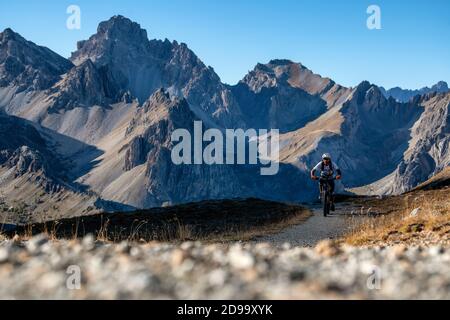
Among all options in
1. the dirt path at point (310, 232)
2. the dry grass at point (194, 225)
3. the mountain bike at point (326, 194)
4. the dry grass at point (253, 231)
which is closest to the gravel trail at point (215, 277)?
the dirt path at point (310, 232)

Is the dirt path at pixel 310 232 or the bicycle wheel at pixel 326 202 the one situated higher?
the bicycle wheel at pixel 326 202

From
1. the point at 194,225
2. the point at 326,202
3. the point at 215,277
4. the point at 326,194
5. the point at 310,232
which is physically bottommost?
the point at 194,225

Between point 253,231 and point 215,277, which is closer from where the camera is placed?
point 215,277

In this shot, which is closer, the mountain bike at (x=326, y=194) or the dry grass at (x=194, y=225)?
the dry grass at (x=194, y=225)

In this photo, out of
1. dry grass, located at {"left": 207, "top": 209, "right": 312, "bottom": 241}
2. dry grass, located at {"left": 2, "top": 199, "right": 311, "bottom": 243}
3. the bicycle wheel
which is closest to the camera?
dry grass, located at {"left": 207, "top": 209, "right": 312, "bottom": 241}

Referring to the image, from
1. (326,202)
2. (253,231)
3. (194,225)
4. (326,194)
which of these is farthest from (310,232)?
(194,225)

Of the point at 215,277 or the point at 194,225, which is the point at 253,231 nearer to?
the point at 194,225

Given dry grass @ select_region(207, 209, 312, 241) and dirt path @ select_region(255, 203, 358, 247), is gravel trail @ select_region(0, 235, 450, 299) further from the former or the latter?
dry grass @ select_region(207, 209, 312, 241)

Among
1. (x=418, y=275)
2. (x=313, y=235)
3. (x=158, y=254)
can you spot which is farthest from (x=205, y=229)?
(x=418, y=275)

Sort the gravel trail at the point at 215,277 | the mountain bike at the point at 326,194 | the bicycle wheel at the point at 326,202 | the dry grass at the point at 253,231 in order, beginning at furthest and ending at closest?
1. the bicycle wheel at the point at 326,202
2. the mountain bike at the point at 326,194
3. the dry grass at the point at 253,231
4. the gravel trail at the point at 215,277

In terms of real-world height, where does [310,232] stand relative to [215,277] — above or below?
below

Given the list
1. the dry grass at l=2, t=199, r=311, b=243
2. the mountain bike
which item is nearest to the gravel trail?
the dry grass at l=2, t=199, r=311, b=243

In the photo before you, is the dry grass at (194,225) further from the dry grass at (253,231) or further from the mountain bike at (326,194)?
the mountain bike at (326,194)
